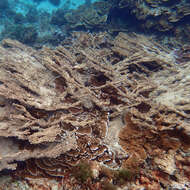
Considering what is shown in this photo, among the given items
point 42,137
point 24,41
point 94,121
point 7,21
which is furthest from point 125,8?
point 7,21

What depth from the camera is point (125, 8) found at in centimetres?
767

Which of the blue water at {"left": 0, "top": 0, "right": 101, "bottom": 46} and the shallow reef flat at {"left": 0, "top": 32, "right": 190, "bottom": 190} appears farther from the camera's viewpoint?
the blue water at {"left": 0, "top": 0, "right": 101, "bottom": 46}

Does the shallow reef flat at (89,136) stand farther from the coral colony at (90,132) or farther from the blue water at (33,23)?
the blue water at (33,23)

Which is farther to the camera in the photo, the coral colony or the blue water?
the blue water

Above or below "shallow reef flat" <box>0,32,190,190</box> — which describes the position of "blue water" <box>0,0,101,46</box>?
above

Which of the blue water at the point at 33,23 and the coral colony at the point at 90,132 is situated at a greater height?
the blue water at the point at 33,23

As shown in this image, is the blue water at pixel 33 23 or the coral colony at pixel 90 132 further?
the blue water at pixel 33 23

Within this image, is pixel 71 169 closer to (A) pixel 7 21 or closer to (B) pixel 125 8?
(B) pixel 125 8

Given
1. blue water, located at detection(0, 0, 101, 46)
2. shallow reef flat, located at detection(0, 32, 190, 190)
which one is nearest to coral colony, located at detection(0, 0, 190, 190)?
shallow reef flat, located at detection(0, 32, 190, 190)

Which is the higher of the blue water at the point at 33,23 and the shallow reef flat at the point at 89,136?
the blue water at the point at 33,23

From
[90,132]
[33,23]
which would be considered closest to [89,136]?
[90,132]

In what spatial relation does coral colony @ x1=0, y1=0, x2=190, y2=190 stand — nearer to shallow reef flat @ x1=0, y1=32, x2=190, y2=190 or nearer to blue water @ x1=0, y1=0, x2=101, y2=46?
shallow reef flat @ x1=0, y1=32, x2=190, y2=190

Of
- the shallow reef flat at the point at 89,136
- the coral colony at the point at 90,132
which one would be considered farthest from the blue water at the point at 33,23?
the shallow reef flat at the point at 89,136

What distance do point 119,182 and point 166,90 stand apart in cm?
210
